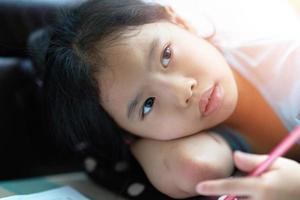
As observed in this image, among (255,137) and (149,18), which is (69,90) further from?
(255,137)

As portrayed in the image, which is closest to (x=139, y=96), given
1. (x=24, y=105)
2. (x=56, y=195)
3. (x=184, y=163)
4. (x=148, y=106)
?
(x=148, y=106)

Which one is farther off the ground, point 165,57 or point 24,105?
point 165,57

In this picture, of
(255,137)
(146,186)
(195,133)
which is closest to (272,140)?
(255,137)

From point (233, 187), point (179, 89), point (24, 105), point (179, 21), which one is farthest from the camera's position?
point (24, 105)

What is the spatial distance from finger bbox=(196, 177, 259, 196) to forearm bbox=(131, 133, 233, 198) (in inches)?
5.1

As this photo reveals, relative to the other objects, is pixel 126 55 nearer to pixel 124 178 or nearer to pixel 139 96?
pixel 139 96

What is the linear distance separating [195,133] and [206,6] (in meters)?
0.24

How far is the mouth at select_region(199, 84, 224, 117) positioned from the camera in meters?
0.73

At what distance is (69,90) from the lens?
0.79 metres

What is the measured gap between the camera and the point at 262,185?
565 millimetres

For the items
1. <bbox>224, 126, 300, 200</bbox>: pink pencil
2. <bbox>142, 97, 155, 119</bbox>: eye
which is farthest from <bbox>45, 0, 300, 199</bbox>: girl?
<bbox>224, 126, 300, 200</bbox>: pink pencil

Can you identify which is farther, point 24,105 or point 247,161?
point 24,105

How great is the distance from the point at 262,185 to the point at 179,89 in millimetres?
213

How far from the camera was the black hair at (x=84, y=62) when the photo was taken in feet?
2.47
